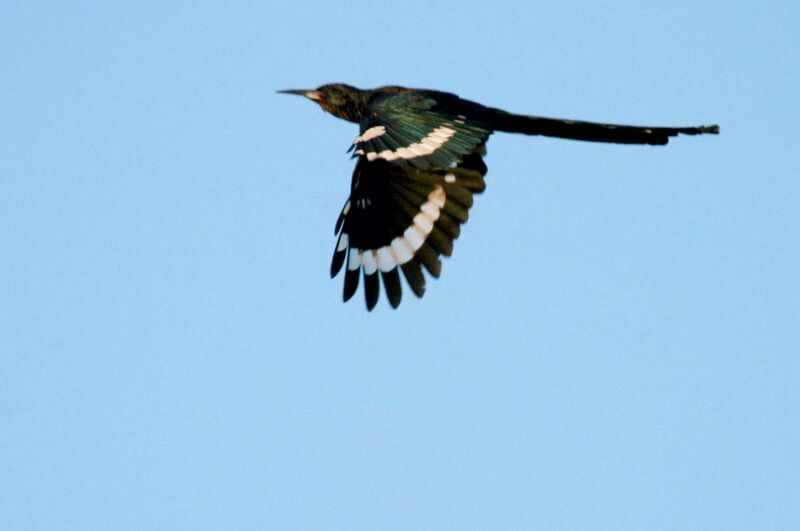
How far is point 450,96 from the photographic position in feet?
31.8

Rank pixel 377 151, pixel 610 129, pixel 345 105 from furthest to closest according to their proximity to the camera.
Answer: pixel 345 105, pixel 610 129, pixel 377 151

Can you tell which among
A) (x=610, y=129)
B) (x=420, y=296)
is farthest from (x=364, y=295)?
(x=610, y=129)

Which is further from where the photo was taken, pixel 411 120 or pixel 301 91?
pixel 301 91

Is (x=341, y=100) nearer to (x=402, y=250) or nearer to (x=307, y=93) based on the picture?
(x=307, y=93)

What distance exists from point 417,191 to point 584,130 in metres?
1.17

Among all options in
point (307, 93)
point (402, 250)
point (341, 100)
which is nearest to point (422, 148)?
point (402, 250)

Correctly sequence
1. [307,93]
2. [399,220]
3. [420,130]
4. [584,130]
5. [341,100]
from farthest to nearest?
[307,93]
[341,100]
[399,220]
[584,130]
[420,130]

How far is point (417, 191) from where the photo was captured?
9680mm

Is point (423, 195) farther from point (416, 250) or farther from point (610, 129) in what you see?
point (610, 129)

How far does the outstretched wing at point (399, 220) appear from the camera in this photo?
9422 millimetres

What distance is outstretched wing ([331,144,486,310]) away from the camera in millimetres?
9422

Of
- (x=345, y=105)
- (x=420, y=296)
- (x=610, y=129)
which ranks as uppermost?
(x=345, y=105)

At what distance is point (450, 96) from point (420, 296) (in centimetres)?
137

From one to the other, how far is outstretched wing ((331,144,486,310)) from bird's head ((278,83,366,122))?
63 centimetres
